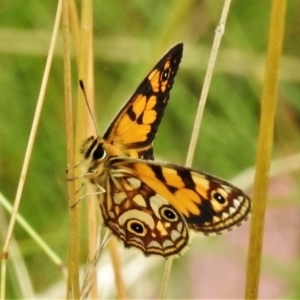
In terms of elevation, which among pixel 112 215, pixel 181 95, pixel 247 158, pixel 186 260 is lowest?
pixel 186 260

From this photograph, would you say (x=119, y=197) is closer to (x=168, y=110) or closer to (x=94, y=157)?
(x=94, y=157)

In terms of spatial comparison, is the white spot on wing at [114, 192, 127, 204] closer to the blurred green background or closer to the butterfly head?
the butterfly head

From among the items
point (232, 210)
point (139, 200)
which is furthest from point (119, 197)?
point (232, 210)

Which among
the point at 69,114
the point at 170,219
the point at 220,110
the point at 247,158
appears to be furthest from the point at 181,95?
the point at 69,114

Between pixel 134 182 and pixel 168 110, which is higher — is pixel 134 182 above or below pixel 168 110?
below

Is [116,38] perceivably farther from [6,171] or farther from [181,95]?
[6,171]

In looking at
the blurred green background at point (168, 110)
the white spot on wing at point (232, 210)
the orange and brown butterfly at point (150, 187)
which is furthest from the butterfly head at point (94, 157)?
the blurred green background at point (168, 110)

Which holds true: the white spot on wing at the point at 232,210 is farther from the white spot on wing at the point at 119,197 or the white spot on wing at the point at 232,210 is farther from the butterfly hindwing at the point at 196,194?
the white spot on wing at the point at 119,197
